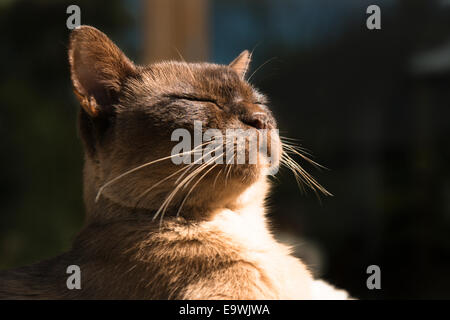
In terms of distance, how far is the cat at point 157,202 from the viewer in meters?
0.90

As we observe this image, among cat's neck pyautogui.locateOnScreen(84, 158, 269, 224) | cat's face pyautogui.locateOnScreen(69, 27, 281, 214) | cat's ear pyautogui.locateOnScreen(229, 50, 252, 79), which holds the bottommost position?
cat's neck pyautogui.locateOnScreen(84, 158, 269, 224)

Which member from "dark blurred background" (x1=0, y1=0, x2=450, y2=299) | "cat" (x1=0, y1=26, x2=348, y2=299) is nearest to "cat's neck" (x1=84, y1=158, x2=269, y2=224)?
"cat" (x1=0, y1=26, x2=348, y2=299)

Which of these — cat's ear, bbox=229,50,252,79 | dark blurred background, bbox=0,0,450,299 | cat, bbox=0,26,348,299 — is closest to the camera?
cat, bbox=0,26,348,299

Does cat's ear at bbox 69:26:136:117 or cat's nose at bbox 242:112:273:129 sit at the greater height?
cat's ear at bbox 69:26:136:117

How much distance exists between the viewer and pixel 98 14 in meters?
2.12

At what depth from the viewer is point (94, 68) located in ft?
3.24

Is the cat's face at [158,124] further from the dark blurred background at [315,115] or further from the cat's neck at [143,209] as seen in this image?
the dark blurred background at [315,115]

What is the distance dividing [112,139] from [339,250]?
168cm

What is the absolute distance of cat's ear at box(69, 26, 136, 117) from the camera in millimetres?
951

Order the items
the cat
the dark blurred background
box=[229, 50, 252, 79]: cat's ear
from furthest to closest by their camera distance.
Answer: the dark blurred background < box=[229, 50, 252, 79]: cat's ear < the cat

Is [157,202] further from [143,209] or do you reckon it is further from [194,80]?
[194,80]

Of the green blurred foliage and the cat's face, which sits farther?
the green blurred foliage

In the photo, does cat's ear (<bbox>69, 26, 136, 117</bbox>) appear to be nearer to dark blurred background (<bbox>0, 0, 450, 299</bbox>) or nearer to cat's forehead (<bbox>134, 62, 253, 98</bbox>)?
cat's forehead (<bbox>134, 62, 253, 98</bbox>)
